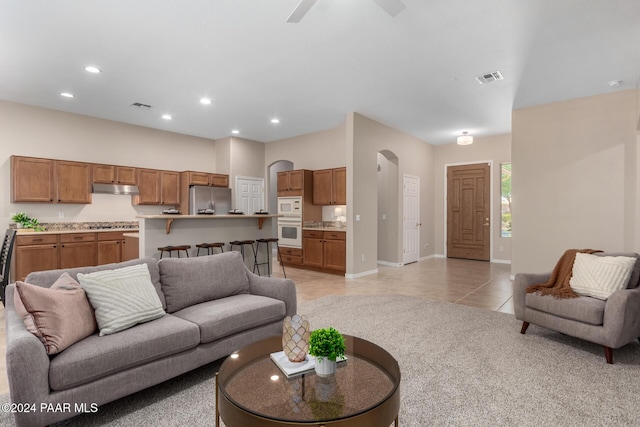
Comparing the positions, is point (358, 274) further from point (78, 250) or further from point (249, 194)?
point (78, 250)

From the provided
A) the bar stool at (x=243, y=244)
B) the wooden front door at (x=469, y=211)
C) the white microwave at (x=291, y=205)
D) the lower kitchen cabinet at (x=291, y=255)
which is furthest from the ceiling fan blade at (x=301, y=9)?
the wooden front door at (x=469, y=211)

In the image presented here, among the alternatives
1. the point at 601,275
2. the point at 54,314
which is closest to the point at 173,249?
the point at 54,314

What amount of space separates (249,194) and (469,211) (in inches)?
218

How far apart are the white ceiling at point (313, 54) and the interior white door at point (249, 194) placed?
241 cm

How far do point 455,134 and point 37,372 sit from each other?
8.06m

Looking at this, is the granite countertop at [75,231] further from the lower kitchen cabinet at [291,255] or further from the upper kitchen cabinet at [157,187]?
the lower kitchen cabinet at [291,255]

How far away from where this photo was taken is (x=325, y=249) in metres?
6.80

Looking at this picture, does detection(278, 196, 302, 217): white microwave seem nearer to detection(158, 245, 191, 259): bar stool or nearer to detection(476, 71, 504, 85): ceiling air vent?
detection(158, 245, 191, 259): bar stool

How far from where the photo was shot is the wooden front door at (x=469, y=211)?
8.21m

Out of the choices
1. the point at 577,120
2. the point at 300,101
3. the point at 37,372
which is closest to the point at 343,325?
the point at 37,372

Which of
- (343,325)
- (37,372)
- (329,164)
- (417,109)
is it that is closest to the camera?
(37,372)

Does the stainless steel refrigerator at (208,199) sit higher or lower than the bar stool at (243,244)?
higher

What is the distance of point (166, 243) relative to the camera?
4.61 metres

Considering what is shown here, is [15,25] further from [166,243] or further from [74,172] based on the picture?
[74,172]
